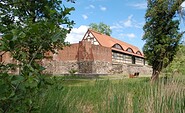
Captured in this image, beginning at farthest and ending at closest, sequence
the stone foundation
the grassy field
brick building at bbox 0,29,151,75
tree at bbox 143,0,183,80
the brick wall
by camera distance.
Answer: the brick wall, brick building at bbox 0,29,151,75, the stone foundation, tree at bbox 143,0,183,80, the grassy field

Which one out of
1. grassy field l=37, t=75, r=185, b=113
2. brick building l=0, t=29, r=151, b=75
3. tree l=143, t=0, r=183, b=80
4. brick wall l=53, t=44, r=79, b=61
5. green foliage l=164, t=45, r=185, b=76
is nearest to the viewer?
grassy field l=37, t=75, r=185, b=113

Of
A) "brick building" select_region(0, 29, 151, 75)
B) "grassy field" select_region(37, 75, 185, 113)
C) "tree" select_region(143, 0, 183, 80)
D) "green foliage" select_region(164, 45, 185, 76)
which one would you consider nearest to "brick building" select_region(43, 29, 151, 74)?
"brick building" select_region(0, 29, 151, 75)

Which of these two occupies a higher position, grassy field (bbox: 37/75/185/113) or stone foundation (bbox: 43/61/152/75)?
stone foundation (bbox: 43/61/152/75)

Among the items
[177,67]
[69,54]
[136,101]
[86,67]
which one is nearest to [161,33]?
[177,67]

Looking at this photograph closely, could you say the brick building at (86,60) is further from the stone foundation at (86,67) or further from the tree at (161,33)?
the tree at (161,33)

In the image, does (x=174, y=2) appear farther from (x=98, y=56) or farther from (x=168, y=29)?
(x=98, y=56)

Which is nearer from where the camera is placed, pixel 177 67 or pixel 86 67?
pixel 177 67

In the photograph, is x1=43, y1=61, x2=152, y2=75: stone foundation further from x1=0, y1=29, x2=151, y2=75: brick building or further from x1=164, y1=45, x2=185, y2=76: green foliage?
x1=164, y1=45, x2=185, y2=76: green foliage

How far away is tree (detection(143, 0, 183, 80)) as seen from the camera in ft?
56.4

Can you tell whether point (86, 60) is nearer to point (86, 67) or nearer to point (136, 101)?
point (86, 67)

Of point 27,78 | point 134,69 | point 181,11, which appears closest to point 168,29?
point 181,11

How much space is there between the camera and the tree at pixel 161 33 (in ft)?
56.4

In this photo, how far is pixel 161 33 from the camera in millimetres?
17578

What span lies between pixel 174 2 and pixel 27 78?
691 inches
